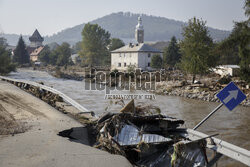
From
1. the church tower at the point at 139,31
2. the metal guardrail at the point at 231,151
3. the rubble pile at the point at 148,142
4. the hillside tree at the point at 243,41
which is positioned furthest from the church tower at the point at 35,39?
the metal guardrail at the point at 231,151

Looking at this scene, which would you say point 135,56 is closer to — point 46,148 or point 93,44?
point 93,44

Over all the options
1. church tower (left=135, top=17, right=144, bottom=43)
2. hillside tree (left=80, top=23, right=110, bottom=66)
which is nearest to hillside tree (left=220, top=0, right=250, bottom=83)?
hillside tree (left=80, top=23, right=110, bottom=66)

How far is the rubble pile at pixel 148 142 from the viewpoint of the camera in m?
4.96

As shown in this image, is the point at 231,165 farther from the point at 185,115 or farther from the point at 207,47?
the point at 207,47

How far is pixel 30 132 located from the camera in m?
6.80

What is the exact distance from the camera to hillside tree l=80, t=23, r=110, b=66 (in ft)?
251

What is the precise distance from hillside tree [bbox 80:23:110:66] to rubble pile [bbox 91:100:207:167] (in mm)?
70275

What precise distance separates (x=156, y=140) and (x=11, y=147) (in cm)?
329

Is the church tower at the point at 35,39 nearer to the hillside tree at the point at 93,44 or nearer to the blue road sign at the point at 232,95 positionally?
the hillside tree at the point at 93,44

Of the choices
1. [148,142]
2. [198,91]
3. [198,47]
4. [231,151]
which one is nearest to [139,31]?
[198,47]

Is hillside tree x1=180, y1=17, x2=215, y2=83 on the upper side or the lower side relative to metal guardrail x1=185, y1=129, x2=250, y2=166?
upper

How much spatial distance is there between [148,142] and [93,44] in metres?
73.4

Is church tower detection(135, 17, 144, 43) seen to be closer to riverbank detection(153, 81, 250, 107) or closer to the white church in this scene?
the white church

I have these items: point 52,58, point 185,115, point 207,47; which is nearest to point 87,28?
point 52,58
